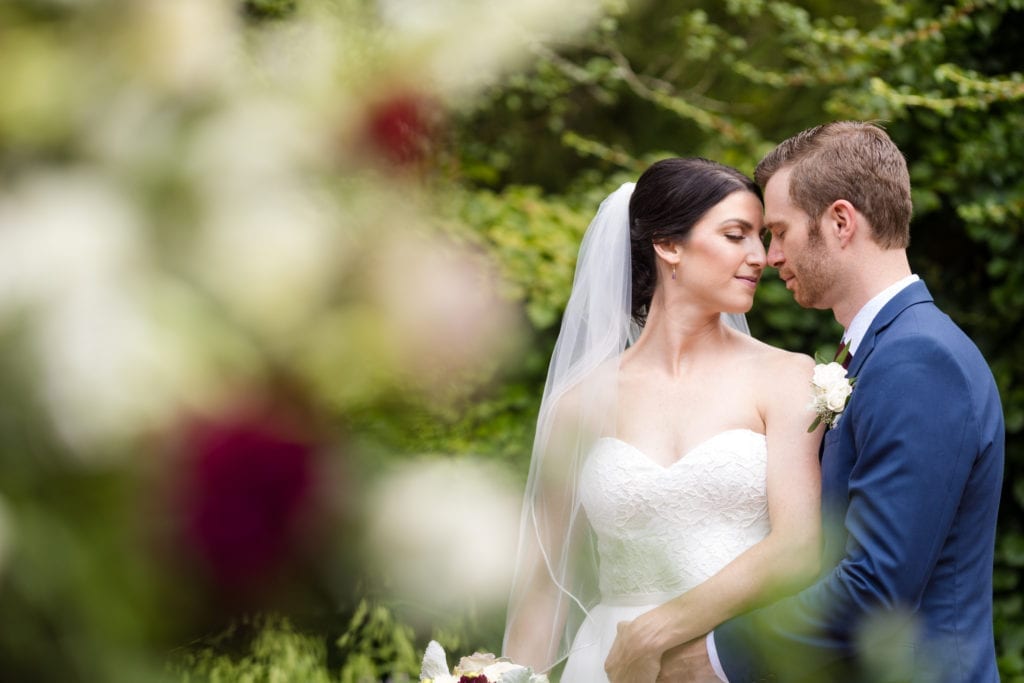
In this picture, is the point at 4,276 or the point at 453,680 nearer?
the point at 4,276

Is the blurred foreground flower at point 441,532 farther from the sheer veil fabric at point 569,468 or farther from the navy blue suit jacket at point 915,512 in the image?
the sheer veil fabric at point 569,468

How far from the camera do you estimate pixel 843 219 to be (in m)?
2.35

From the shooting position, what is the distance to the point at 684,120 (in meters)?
6.24

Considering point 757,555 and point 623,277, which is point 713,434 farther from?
point 623,277

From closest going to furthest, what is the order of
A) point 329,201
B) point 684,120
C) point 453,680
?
point 329,201
point 453,680
point 684,120

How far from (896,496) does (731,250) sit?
830 mm

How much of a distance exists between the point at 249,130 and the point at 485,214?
419 centimetres

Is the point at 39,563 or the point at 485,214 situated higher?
the point at 39,563

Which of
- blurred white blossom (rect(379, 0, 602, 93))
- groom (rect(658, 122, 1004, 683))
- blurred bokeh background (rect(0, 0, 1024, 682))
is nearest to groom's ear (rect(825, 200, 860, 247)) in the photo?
groom (rect(658, 122, 1004, 683))

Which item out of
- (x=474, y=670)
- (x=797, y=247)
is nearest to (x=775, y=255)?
(x=797, y=247)

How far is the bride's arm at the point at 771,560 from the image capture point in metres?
2.39

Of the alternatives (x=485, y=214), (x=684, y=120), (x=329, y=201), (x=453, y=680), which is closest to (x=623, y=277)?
(x=453, y=680)

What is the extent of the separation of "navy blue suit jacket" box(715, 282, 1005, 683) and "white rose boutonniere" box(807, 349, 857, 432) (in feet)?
0.09

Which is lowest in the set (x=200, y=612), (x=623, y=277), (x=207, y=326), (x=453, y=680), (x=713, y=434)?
(x=453, y=680)
